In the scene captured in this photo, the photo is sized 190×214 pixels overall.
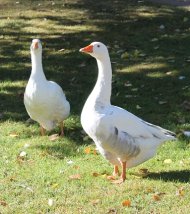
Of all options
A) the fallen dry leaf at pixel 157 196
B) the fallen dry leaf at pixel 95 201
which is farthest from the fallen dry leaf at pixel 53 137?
the fallen dry leaf at pixel 157 196

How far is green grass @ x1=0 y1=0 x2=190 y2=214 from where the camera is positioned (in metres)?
4.91

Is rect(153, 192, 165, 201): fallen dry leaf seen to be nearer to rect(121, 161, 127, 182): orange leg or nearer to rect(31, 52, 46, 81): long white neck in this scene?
rect(121, 161, 127, 182): orange leg

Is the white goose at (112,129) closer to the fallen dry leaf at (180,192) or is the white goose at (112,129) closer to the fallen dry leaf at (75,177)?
the fallen dry leaf at (75,177)

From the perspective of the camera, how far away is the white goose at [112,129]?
4.93 metres

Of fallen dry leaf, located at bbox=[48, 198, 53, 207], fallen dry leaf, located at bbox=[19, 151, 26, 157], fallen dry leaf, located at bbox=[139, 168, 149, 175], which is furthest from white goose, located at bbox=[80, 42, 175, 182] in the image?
fallen dry leaf, located at bbox=[19, 151, 26, 157]

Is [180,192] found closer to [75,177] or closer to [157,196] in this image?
[157,196]

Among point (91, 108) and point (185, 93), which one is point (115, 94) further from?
point (91, 108)

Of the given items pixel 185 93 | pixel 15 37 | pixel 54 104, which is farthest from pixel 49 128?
pixel 15 37

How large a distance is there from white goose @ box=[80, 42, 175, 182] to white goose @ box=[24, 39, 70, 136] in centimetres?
128

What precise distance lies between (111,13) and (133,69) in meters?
4.53

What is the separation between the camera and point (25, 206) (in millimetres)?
4727

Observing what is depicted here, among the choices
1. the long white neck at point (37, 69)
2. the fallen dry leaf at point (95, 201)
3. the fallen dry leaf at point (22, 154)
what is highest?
the long white neck at point (37, 69)

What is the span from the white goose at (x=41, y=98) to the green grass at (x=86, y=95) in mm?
296

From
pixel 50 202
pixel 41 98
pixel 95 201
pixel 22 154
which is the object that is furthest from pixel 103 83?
pixel 22 154
